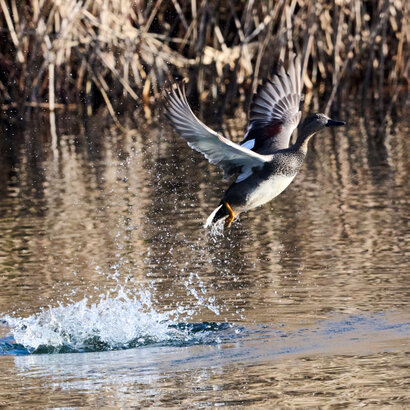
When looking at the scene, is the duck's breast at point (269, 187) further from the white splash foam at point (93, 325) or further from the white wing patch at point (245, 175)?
the white splash foam at point (93, 325)

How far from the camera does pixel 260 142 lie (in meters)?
8.13

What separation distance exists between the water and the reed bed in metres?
4.43

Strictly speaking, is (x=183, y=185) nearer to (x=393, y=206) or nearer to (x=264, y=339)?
(x=393, y=206)

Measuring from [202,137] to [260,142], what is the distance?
119 centimetres

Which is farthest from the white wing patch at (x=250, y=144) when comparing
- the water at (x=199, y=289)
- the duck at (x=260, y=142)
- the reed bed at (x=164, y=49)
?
the reed bed at (x=164, y=49)

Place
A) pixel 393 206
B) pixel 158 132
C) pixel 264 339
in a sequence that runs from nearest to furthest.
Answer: pixel 264 339
pixel 393 206
pixel 158 132

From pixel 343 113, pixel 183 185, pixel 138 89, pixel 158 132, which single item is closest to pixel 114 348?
pixel 183 185

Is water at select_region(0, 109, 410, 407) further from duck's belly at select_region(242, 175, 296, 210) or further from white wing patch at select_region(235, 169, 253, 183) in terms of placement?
white wing patch at select_region(235, 169, 253, 183)

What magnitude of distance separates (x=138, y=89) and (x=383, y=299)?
1327 centimetres

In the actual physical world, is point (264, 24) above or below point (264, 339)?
above

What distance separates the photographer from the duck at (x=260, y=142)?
6.97 metres

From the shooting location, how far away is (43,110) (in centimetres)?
2005

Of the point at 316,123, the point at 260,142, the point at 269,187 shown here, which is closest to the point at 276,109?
the point at 260,142

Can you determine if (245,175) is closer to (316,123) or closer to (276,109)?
(316,123)
